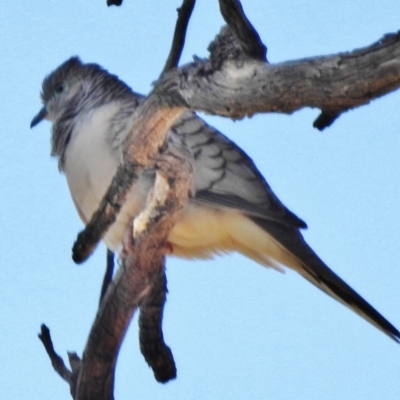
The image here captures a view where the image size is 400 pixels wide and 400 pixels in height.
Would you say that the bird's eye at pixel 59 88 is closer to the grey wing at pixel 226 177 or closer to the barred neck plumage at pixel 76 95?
the barred neck plumage at pixel 76 95

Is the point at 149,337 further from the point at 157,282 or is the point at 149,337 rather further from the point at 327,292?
the point at 327,292

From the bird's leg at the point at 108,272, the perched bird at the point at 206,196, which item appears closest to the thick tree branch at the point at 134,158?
the bird's leg at the point at 108,272

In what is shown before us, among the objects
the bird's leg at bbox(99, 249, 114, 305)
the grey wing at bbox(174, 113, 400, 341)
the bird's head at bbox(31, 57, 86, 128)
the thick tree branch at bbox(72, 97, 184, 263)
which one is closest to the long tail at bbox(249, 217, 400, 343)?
the grey wing at bbox(174, 113, 400, 341)

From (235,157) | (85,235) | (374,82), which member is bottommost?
(374,82)

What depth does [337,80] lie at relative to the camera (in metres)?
1.91

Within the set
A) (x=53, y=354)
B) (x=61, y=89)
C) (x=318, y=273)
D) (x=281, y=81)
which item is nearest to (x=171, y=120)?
(x=281, y=81)

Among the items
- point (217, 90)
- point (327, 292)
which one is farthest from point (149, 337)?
point (217, 90)

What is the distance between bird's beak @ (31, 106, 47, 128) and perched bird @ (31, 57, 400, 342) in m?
0.37

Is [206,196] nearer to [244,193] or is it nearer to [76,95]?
[244,193]

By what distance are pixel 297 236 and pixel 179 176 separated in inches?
45.9

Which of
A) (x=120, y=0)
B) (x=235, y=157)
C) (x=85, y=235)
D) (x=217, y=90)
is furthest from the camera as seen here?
(x=235, y=157)

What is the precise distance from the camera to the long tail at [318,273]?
3.23 metres

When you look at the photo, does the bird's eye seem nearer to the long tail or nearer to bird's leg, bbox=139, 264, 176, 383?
the long tail

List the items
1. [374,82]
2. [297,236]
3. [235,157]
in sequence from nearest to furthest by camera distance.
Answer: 1. [374,82]
2. [297,236]
3. [235,157]
